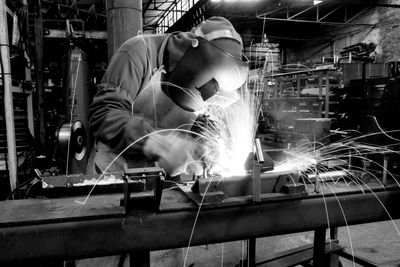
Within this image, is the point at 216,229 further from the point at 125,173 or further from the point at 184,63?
the point at 184,63

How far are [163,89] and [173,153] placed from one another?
0.39 metres

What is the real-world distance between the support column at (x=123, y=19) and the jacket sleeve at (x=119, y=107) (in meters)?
1.24

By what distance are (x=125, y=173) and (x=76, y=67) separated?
3584 millimetres

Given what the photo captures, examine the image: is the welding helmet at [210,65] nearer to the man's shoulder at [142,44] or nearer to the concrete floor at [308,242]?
the man's shoulder at [142,44]

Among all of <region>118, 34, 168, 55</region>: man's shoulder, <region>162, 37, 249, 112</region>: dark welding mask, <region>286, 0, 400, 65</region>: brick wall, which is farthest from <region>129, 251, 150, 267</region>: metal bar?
<region>286, 0, 400, 65</region>: brick wall

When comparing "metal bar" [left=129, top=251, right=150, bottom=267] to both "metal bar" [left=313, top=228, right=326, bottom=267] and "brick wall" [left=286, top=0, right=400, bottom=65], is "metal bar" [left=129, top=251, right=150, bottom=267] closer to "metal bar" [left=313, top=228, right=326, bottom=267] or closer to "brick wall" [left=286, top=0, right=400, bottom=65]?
"metal bar" [left=313, top=228, right=326, bottom=267]

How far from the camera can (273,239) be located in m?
3.19

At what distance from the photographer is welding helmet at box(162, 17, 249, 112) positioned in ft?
5.07

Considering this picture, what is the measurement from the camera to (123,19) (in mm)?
2887

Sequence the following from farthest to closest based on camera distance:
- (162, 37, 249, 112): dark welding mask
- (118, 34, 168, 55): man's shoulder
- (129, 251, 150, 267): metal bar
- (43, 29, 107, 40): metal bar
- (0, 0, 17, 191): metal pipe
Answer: (43, 29, 107, 40): metal bar < (0, 0, 17, 191): metal pipe < (118, 34, 168, 55): man's shoulder < (162, 37, 249, 112): dark welding mask < (129, 251, 150, 267): metal bar

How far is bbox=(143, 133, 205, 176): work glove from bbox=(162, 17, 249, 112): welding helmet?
0.83ft

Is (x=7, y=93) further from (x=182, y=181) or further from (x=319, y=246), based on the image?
(x=319, y=246)

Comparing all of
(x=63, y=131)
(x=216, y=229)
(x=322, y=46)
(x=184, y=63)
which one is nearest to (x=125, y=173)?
(x=216, y=229)

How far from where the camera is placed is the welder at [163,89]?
1568mm
